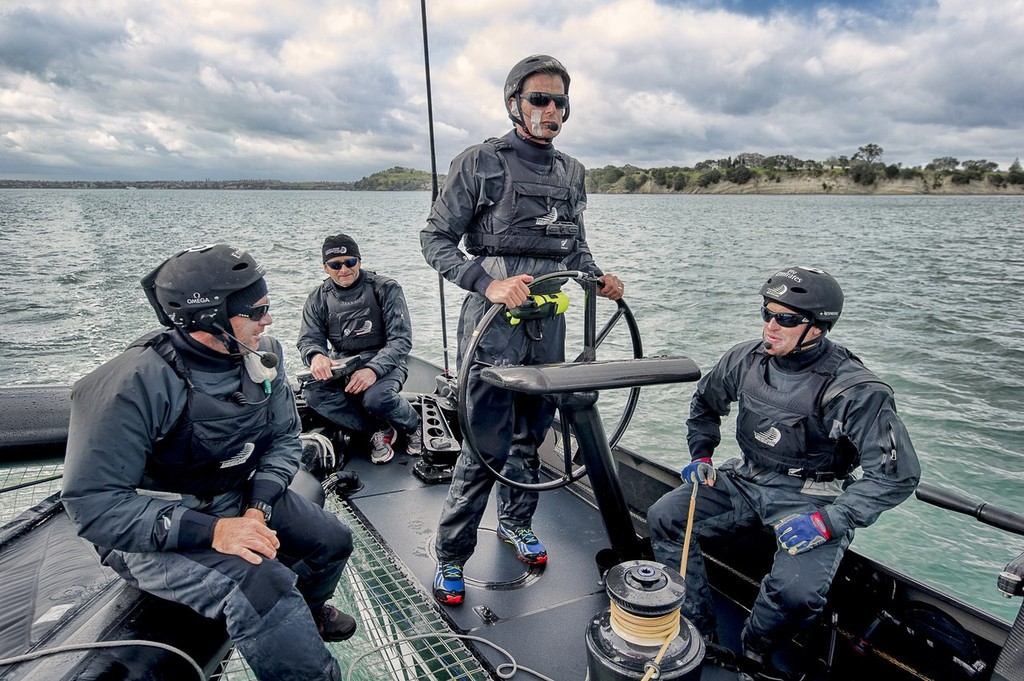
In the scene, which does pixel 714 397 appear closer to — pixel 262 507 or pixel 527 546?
pixel 527 546

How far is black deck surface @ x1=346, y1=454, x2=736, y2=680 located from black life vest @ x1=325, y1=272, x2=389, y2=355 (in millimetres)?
1033

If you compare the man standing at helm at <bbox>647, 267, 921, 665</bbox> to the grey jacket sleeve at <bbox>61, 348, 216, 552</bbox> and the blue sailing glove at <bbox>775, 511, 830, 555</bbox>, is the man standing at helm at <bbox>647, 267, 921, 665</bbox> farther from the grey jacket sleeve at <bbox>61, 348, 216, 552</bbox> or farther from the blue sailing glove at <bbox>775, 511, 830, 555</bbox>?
the grey jacket sleeve at <bbox>61, 348, 216, 552</bbox>

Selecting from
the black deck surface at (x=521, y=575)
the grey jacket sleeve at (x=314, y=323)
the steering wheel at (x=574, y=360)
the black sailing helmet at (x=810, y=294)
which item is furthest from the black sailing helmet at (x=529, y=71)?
the grey jacket sleeve at (x=314, y=323)

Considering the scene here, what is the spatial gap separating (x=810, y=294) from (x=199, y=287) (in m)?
1.92

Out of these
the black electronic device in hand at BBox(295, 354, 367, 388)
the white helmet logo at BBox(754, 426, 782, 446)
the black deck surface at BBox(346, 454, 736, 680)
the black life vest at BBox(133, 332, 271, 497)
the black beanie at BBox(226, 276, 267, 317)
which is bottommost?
the black deck surface at BBox(346, 454, 736, 680)

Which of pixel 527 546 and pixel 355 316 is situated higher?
pixel 355 316

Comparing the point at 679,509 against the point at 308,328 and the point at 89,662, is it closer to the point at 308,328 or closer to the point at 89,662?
the point at 89,662

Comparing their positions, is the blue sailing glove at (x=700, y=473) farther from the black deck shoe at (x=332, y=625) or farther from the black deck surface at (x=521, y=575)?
the black deck shoe at (x=332, y=625)

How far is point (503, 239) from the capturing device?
2275 mm

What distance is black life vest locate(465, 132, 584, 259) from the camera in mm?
2268

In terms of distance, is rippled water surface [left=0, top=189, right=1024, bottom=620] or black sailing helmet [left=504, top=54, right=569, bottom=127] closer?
black sailing helmet [left=504, top=54, right=569, bottom=127]

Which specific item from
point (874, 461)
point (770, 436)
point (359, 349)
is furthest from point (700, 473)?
point (359, 349)

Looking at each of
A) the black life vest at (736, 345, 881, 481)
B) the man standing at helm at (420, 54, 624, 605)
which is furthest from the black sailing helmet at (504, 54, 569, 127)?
the black life vest at (736, 345, 881, 481)

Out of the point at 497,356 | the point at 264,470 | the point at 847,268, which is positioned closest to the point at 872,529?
the point at 497,356
